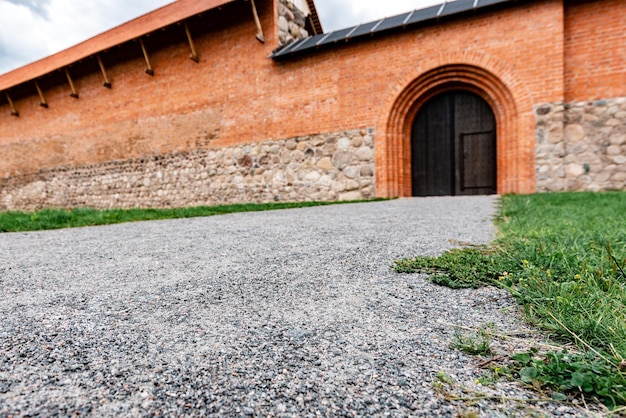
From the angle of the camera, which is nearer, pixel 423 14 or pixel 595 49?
pixel 595 49

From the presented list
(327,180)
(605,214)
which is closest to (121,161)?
(327,180)

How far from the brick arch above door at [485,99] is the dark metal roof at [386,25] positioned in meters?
0.96

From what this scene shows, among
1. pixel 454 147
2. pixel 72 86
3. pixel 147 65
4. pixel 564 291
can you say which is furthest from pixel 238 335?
pixel 72 86

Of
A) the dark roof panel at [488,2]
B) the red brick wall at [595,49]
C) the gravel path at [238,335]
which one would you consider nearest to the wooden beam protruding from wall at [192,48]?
the dark roof panel at [488,2]

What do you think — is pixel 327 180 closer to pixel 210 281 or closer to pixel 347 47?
pixel 347 47

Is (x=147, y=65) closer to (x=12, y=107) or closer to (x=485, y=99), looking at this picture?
(x=12, y=107)

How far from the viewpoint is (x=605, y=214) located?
3432 mm

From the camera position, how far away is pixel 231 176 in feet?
35.4

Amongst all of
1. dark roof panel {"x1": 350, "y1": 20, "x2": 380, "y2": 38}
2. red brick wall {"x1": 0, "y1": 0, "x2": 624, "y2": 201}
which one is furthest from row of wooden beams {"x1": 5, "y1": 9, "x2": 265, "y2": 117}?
dark roof panel {"x1": 350, "y1": 20, "x2": 380, "y2": 38}

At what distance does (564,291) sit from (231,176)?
33.4ft

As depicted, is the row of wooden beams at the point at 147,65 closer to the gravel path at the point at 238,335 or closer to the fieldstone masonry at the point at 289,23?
the fieldstone masonry at the point at 289,23

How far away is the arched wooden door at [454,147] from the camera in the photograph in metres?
8.66

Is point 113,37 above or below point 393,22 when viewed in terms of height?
above

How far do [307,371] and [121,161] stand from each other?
46.4 ft
